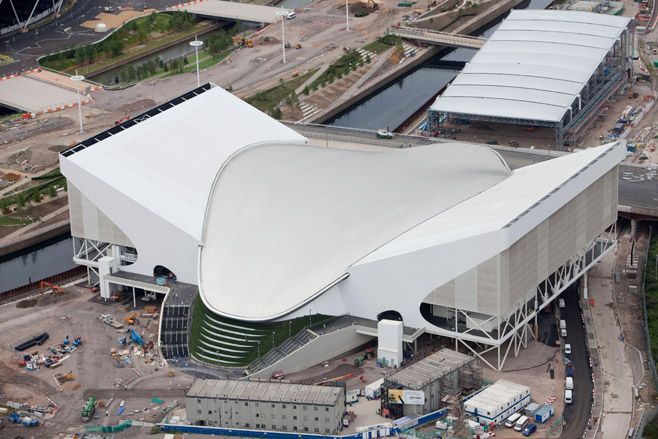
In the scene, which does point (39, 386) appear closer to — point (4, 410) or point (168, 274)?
point (4, 410)

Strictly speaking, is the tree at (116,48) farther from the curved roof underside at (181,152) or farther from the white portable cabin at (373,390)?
the white portable cabin at (373,390)

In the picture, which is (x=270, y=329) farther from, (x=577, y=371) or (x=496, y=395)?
(x=577, y=371)

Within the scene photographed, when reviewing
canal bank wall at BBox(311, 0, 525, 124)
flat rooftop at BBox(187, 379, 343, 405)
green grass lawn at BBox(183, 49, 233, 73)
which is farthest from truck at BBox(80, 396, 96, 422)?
green grass lawn at BBox(183, 49, 233, 73)

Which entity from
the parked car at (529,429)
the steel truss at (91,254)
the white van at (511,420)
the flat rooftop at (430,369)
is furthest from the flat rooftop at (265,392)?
the steel truss at (91,254)

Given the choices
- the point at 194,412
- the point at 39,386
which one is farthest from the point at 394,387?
the point at 39,386

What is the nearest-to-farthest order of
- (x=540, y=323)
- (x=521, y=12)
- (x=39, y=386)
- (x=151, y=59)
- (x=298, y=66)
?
(x=39, y=386) → (x=540, y=323) → (x=521, y=12) → (x=298, y=66) → (x=151, y=59)

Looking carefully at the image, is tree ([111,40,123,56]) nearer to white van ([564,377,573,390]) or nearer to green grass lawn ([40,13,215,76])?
green grass lawn ([40,13,215,76])

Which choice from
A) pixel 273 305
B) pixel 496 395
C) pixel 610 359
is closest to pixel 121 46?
pixel 273 305
